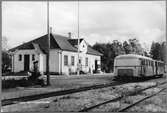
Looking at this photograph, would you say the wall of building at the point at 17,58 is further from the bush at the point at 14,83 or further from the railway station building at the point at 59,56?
the bush at the point at 14,83

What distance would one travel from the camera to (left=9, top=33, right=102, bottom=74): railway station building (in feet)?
67.2

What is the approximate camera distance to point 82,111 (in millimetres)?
8461

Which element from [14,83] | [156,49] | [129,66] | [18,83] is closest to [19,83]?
[18,83]

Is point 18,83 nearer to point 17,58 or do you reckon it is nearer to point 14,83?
point 14,83

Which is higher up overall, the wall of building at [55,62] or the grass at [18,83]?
the wall of building at [55,62]

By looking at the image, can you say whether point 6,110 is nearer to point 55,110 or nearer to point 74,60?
point 55,110

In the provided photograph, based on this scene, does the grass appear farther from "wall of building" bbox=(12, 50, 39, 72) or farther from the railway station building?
"wall of building" bbox=(12, 50, 39, 72)

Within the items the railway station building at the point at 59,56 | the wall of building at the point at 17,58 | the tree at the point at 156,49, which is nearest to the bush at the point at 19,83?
the railway station building at the point at 59,56

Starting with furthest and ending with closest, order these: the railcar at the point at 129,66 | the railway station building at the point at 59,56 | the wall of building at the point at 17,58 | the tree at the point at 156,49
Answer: the wall of building at the point at 17,58
the railcar at the point at 129,66
the railway station building at the point at 59,56
the tree at the point at 156,49

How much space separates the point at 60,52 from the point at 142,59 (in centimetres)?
734

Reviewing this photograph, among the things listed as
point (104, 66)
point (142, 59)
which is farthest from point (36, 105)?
point (142, 59)

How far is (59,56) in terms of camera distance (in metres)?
24.7

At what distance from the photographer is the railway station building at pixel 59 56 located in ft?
67.2

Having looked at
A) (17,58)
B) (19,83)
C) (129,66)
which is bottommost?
(19,83)
